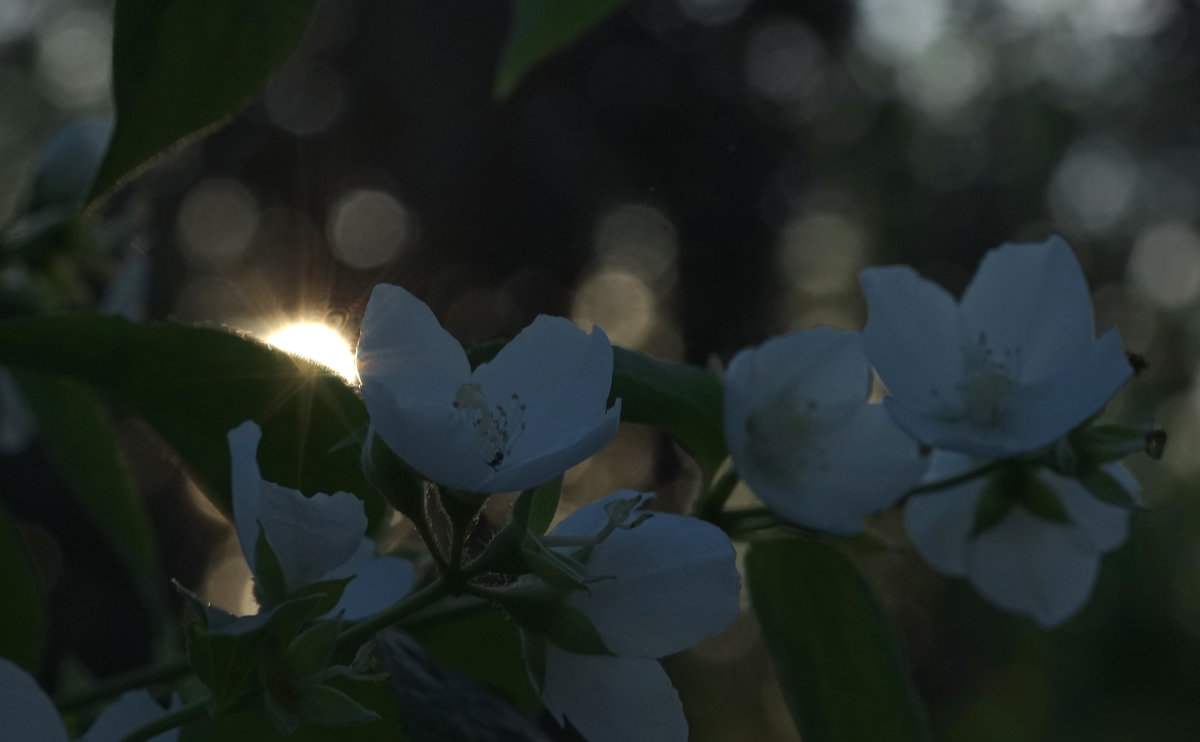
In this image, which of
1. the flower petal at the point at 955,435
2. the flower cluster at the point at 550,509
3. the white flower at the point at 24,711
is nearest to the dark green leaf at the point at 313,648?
the flower cluster at the point at 550,509

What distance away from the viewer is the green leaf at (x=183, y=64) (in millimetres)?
558

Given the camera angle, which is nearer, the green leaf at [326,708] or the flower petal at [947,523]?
the green leaf at [326,708]

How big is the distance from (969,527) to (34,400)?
70cm

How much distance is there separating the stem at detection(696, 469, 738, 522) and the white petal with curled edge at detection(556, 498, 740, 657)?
18 cm

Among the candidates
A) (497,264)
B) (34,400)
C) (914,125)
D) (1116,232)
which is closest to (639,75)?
(497,264)

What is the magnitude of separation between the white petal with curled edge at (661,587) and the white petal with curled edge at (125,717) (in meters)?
0.22

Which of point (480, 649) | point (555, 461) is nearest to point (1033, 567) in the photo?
point (480, 649)

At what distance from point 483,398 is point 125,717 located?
9.3 inches

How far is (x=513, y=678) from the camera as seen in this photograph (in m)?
0.69

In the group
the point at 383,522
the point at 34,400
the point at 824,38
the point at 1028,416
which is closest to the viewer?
the point at 383,522

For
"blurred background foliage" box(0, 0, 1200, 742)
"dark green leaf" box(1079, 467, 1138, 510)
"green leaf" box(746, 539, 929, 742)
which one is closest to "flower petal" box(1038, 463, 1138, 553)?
"dark green leaf" box(1079, 467, 1138, 510)

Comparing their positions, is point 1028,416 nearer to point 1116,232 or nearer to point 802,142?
point 802,142

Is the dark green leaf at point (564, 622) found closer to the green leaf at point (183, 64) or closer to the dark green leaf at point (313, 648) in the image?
the dark green leaf at point (313, 648)

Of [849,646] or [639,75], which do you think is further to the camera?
[639,75]
